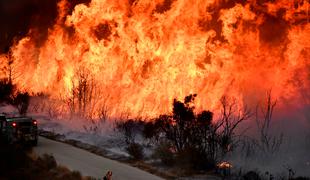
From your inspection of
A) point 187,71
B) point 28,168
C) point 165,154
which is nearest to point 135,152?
point 165,154

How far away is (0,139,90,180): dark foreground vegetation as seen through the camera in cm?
1706

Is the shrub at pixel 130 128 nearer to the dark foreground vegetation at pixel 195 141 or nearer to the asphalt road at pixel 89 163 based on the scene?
Answer: the dark foreground vegetation at pixel 195 141

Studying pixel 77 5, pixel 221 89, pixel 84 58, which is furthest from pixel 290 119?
pixel 77 5

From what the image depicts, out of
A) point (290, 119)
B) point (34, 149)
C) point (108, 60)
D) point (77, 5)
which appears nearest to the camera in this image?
point (34, 149)

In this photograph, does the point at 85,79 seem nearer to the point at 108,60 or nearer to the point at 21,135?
the point at 108,60

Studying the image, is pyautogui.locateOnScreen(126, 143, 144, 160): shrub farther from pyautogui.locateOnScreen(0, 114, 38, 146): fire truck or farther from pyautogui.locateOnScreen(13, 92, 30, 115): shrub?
pyautogui.locateOnScreen(13, 92, 30, 115): shrub

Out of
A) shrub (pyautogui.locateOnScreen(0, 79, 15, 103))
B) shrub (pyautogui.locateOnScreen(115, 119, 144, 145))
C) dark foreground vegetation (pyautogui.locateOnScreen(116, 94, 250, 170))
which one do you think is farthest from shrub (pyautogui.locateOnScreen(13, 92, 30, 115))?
dark foreground vegetation (pyautogui.locateOnScreen(116, 94, 250, 170))

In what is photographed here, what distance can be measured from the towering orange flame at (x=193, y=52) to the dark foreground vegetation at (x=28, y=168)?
13788mm

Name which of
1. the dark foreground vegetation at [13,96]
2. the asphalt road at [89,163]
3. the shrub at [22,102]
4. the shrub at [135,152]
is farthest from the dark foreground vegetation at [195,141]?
the dark foreground vegetation at [13,96]

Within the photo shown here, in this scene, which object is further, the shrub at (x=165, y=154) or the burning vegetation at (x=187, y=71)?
the burning vegetation at (x=187, y=71)

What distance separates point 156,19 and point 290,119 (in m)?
12.1

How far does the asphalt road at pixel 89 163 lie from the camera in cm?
1933

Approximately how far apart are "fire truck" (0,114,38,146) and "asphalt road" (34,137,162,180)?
697mm

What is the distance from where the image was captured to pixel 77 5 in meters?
40.4
